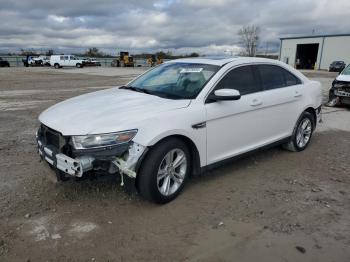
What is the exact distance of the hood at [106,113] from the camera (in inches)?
134

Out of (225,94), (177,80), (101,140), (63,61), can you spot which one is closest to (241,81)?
(225,94)

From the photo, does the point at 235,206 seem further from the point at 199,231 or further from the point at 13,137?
the point at 13,137

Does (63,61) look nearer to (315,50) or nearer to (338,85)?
(338,85)

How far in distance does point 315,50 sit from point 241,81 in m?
61.4

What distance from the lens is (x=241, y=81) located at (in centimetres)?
461

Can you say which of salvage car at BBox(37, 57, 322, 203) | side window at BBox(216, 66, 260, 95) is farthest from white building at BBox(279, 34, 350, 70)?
side window at BBox(216, 66, 260, 95)

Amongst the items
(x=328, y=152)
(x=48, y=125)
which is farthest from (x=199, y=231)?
(x=328, y=152)

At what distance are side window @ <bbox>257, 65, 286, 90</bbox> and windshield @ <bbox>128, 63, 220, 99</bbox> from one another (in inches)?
36.1

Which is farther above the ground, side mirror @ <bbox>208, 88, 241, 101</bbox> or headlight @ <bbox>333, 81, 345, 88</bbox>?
side mirror @ <bbox>208, 88, 241, 101</bbox>

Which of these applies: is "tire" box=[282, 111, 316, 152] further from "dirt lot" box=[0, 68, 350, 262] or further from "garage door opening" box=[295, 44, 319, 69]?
"garage door opening" box=[295, 44, 319, 69]

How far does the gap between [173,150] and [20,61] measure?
197ft

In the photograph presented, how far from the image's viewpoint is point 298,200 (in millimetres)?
4055

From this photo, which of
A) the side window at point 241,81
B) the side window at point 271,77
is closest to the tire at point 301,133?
the side window at point 271,77

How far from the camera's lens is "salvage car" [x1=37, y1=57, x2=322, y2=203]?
3.40m
